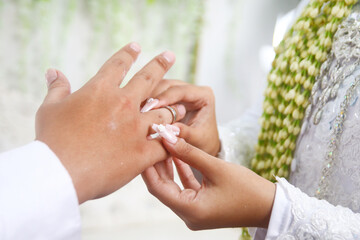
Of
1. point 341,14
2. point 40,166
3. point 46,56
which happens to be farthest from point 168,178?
point 46,56

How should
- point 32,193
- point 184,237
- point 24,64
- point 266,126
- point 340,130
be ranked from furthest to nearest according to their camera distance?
point 184,237 < point 24,64 < point 266,126 < point 340,130 < point 32,193

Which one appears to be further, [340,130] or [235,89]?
[235,89]

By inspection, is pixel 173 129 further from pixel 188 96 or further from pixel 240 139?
pixel 240 139

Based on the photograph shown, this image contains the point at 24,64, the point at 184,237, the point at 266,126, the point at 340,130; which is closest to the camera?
the point at 340,130

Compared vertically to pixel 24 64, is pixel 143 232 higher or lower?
lower

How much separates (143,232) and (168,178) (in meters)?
1.48

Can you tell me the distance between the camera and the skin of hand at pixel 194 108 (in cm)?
79

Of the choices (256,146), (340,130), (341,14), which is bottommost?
(256,146)

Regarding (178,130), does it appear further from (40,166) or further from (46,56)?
(46,56)

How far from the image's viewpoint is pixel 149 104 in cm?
74

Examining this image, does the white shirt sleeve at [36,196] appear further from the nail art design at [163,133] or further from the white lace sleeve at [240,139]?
the white lace sleeve at [240,139]

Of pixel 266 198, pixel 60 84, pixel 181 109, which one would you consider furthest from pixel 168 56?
pixel 266 198

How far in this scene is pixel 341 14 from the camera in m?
0.71

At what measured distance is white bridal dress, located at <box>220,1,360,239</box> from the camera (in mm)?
575
